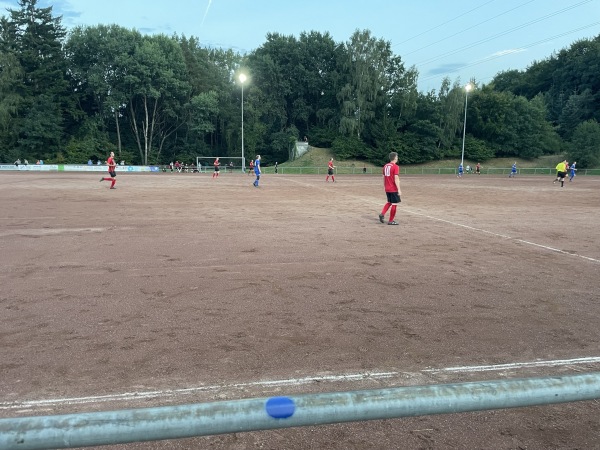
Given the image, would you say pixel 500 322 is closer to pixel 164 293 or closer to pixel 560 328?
pixel 560 328

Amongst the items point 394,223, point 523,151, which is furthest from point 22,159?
point 523,151

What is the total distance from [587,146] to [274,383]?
7613 cm

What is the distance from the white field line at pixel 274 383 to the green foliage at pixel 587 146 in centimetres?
7374

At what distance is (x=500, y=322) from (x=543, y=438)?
2.32 m

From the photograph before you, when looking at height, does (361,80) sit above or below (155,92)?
above

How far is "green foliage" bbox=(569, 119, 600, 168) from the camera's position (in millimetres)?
64625

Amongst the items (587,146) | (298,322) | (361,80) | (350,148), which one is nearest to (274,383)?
(298,322)

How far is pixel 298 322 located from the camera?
522 centimetres

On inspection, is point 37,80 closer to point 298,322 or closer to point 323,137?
point 323,137

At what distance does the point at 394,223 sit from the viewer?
12.9 m

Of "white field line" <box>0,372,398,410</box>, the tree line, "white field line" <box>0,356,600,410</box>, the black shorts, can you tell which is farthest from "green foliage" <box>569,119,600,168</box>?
"white field line" <box>0,372,398,410</box>

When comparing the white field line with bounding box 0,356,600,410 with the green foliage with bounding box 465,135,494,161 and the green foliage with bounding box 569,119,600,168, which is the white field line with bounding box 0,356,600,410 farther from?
the green foliage with bounding box 569,119,600,168

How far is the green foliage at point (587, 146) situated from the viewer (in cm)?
6462

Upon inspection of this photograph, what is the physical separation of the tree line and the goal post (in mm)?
3884
